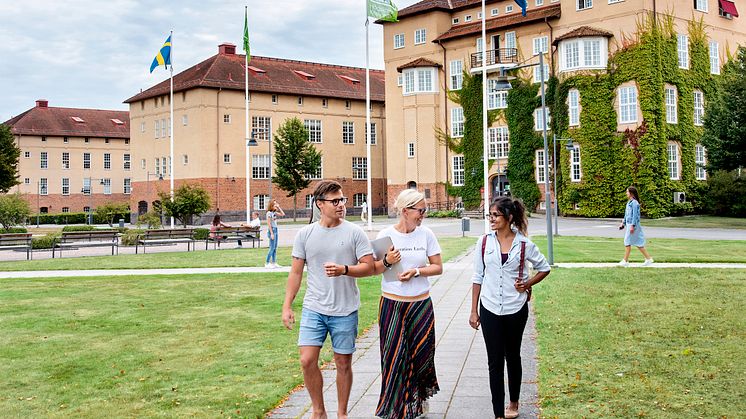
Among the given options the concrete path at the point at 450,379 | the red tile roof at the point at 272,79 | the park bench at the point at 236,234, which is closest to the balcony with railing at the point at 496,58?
the red tile roof at the point at 272,79

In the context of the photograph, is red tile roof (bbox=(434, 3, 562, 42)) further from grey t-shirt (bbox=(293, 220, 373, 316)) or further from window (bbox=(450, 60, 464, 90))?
grey t-shirt (bbox=(293, 220, 373, 316))

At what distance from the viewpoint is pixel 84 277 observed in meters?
17.5

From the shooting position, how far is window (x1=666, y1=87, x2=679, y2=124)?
4728cm

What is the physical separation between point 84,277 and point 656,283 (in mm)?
13293

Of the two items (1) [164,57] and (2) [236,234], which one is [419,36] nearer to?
(1) [164,57]

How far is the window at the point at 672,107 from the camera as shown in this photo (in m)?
47.3

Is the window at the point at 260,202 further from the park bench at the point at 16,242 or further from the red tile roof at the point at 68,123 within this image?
the park bench at the point at 16,242

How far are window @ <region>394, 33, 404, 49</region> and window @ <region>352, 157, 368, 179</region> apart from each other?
1354 cm

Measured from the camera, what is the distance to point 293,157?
5706 cm

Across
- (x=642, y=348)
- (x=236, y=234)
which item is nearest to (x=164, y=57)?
(x=236, y=234)

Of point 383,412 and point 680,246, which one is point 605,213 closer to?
point 680,246

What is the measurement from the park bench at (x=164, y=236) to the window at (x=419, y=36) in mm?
35921

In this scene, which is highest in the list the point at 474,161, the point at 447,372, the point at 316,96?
the point at 316,96

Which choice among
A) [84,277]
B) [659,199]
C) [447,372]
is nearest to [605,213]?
[659,199]
